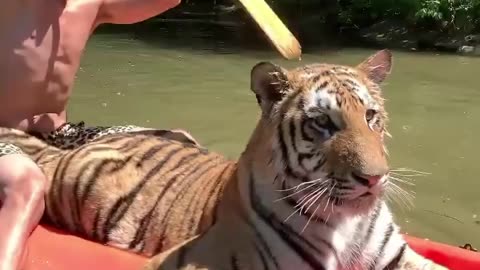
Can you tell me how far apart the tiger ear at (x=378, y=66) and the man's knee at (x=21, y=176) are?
43.1 inches

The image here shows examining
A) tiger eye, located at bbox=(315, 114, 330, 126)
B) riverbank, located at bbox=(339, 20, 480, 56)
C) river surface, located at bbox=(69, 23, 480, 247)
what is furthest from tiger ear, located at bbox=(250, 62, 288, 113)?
riverbank, located at bbox=(339, 20, 480, 56)

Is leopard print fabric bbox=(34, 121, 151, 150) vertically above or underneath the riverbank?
above

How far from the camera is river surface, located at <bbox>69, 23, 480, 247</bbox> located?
179 inches

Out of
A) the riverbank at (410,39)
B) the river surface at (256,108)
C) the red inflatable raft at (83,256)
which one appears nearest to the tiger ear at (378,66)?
the red inflatable raft at (83,256)

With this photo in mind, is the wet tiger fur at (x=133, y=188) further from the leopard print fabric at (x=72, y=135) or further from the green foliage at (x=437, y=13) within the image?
the green foliage at (x=437, y=13)

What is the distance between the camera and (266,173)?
2260 millimetres

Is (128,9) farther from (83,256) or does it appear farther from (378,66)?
(378,66)

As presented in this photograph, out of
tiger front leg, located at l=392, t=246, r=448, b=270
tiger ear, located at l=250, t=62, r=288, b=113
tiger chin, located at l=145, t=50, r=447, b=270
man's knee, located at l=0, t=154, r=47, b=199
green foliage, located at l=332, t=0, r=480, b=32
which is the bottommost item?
green foliage, located at l=332, t=0, r=480, b=32

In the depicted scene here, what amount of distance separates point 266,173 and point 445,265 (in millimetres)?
891

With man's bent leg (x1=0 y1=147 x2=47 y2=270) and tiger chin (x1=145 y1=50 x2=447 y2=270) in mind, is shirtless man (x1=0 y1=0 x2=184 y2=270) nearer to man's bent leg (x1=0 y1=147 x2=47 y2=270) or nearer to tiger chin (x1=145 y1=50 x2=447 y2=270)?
man's bent leg (x1=0 y1=147 x2=47 y2=270)

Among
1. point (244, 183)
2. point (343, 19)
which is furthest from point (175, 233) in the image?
point (343, 19)

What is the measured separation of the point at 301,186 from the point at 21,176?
98 centimetres

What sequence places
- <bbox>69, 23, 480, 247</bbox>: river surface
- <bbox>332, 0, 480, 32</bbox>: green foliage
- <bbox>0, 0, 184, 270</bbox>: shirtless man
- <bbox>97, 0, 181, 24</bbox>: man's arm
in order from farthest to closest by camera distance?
<bbox>332, 0, 480, 32</bbox>: green foliage → <bbox>69, 23, 480, 247</bbox>: river surface → <bbox>97, 0, 181, 24</bbox>: man's arm → <bbox>0, 0, 184, 270</bbox>: shirtless man

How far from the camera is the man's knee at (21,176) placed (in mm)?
2691
